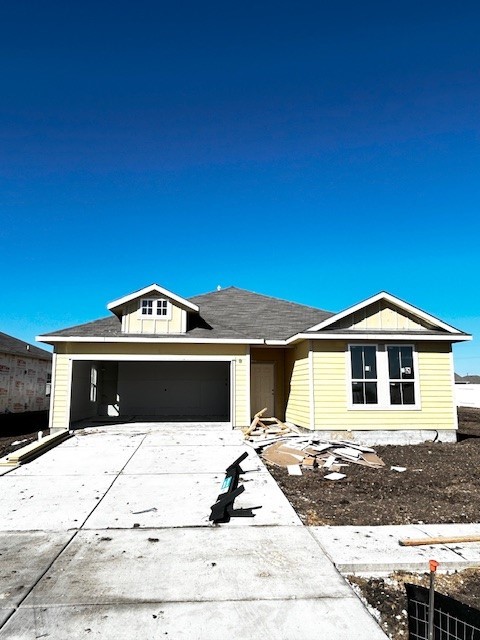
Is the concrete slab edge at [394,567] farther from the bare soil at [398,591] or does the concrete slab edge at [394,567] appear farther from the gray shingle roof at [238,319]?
the gray shingle roof at [238,319]

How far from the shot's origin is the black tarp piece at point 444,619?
3143mm

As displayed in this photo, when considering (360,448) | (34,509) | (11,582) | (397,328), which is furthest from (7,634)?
(397,328)

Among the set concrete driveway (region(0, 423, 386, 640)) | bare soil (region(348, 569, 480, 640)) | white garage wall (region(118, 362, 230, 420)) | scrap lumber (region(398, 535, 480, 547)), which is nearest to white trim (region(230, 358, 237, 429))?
white garage wall (region(118, 362, 230, 420))

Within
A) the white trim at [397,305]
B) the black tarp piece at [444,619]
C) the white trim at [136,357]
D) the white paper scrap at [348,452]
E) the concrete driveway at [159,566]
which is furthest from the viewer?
the white trim at [136,357]

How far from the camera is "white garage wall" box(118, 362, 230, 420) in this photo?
1805 cm

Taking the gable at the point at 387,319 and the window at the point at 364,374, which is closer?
the window at the point at 364,374

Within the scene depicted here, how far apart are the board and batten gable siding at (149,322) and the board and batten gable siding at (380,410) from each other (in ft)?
15.8

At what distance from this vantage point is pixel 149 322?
14352 millimetres

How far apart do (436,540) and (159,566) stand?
3328 millimetres

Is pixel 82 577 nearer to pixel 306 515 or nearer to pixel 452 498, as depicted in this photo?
pixel 306 515

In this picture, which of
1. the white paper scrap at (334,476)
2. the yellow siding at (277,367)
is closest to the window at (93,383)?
the yellow siding at (277,367)

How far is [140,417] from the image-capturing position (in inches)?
683

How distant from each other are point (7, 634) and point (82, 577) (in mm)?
941

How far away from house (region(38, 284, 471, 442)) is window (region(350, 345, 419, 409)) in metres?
0.03
